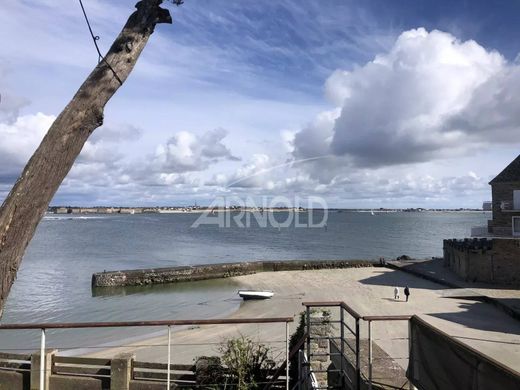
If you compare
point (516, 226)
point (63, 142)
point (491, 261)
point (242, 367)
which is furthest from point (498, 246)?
point (63, 142)

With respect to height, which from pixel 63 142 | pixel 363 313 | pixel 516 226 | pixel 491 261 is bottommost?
pixel 363 313

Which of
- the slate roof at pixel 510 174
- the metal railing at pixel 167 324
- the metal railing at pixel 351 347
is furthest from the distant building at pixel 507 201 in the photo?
the metal railing at pixel 167 324

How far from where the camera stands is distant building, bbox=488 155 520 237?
34.3m

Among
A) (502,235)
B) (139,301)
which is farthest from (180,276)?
(502,235)

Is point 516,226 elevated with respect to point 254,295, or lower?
elevated

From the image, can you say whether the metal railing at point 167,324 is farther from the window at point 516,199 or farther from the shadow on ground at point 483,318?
the window at point 516,199

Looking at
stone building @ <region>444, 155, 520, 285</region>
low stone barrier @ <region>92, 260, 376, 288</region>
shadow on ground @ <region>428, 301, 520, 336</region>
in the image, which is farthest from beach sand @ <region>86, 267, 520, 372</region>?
stone building @ <region>444, 155, 520, 285</region>

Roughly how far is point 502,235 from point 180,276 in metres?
25.2

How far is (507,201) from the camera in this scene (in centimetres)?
3475

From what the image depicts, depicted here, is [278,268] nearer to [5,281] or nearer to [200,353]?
[200,353]

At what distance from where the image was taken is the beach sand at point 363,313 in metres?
15.7

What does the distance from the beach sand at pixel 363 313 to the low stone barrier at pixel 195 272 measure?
151 cm

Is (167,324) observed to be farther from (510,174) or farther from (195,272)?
(510,174)

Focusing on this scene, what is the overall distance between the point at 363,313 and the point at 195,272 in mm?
19310
